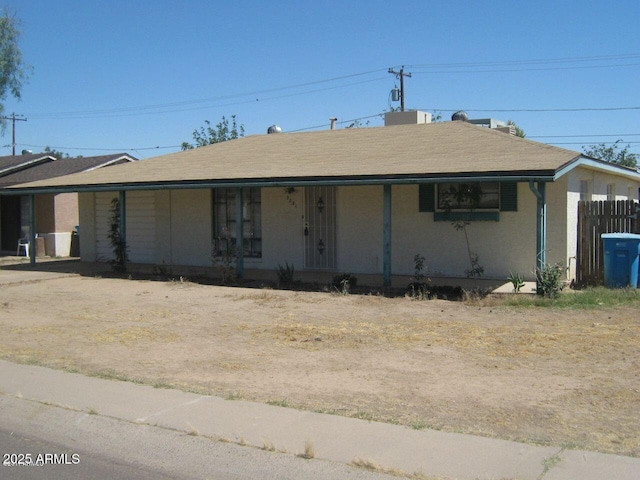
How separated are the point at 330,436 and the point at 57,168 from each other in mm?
25011

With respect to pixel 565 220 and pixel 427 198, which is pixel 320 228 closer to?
pixel 427 198

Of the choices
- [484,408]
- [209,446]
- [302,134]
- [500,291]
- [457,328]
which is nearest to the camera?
[209,446]

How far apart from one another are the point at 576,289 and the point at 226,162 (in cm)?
986

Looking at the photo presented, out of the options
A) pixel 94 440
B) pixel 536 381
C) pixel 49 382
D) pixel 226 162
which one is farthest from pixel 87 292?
pixel 536 381

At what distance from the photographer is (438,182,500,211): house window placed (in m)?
15.6

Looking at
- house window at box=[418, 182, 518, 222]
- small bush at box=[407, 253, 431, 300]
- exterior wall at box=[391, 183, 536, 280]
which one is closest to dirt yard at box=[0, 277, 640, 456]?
small bush at box=[407, 253, 431, 300]

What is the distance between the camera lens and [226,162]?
62.9 feet

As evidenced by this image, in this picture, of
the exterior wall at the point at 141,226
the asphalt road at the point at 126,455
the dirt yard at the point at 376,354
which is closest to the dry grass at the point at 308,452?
the asphalt road at the point at 126,455

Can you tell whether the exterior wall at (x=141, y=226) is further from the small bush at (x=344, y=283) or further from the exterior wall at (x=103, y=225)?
the small bush at (x=344, y=283)

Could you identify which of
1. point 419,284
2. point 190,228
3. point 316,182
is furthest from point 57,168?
point 419,284

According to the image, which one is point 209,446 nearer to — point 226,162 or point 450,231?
point 450,231

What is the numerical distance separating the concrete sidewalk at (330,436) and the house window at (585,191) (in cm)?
1223

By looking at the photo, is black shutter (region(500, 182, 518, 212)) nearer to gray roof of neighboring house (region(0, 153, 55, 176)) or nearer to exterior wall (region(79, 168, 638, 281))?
exterior wall (region(79, 168, 638, 281))

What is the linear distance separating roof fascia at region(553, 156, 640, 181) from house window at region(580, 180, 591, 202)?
482 millimetres
